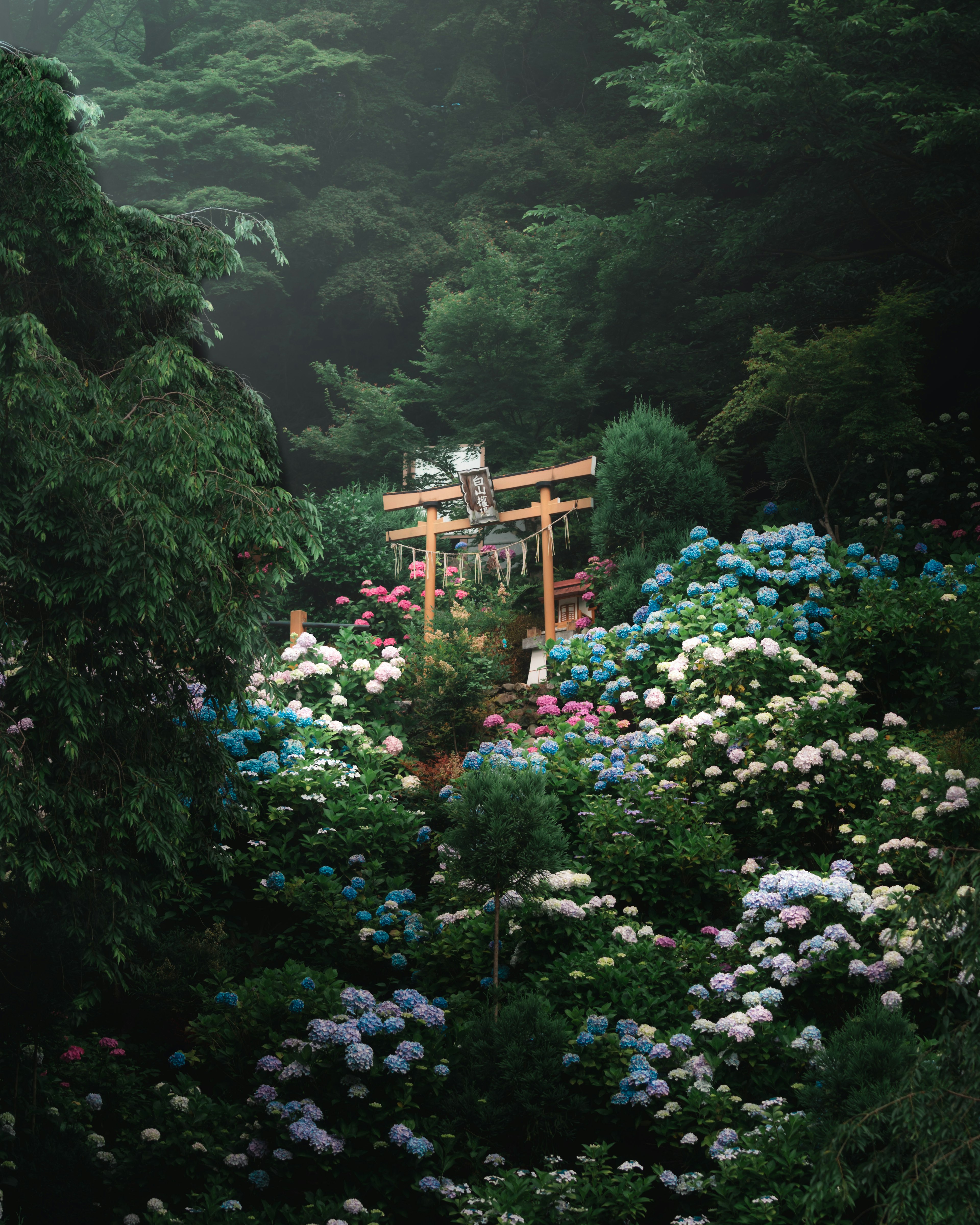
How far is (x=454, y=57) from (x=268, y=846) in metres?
19.7

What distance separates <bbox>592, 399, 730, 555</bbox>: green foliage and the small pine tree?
519cm

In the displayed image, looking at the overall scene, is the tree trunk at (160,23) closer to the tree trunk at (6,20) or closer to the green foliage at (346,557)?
the tree trunk at (6,20)

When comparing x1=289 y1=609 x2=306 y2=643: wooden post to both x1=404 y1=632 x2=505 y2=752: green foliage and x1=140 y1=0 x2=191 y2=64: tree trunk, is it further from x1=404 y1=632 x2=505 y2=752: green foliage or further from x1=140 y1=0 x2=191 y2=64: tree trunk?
x1=140 y1=0 x2=191 y2=64: tree trunk

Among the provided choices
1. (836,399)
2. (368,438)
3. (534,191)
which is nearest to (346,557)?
(368,438)

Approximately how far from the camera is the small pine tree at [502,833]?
194 inches

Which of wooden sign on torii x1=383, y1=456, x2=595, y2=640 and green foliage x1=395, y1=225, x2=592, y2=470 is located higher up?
green foliage x1=395, y1=225, x2=592, y2=470

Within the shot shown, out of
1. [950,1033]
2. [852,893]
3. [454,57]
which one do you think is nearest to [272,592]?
[852,893]

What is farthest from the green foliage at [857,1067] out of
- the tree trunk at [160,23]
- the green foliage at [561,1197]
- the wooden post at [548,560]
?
the tree trunk at [160,23]

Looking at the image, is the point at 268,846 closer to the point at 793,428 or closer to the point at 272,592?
the point at 272,592

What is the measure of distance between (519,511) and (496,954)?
5637mm

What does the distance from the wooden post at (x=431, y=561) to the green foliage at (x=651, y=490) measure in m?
1.62

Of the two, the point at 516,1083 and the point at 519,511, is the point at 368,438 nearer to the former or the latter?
the point at 519,511

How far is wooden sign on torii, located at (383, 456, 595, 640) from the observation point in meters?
9.88

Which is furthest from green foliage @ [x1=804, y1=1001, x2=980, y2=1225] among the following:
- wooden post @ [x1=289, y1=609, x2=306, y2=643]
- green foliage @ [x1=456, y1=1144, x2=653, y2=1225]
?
wooden post @ [x1=289, y1=609, x2=306, y2=643]
